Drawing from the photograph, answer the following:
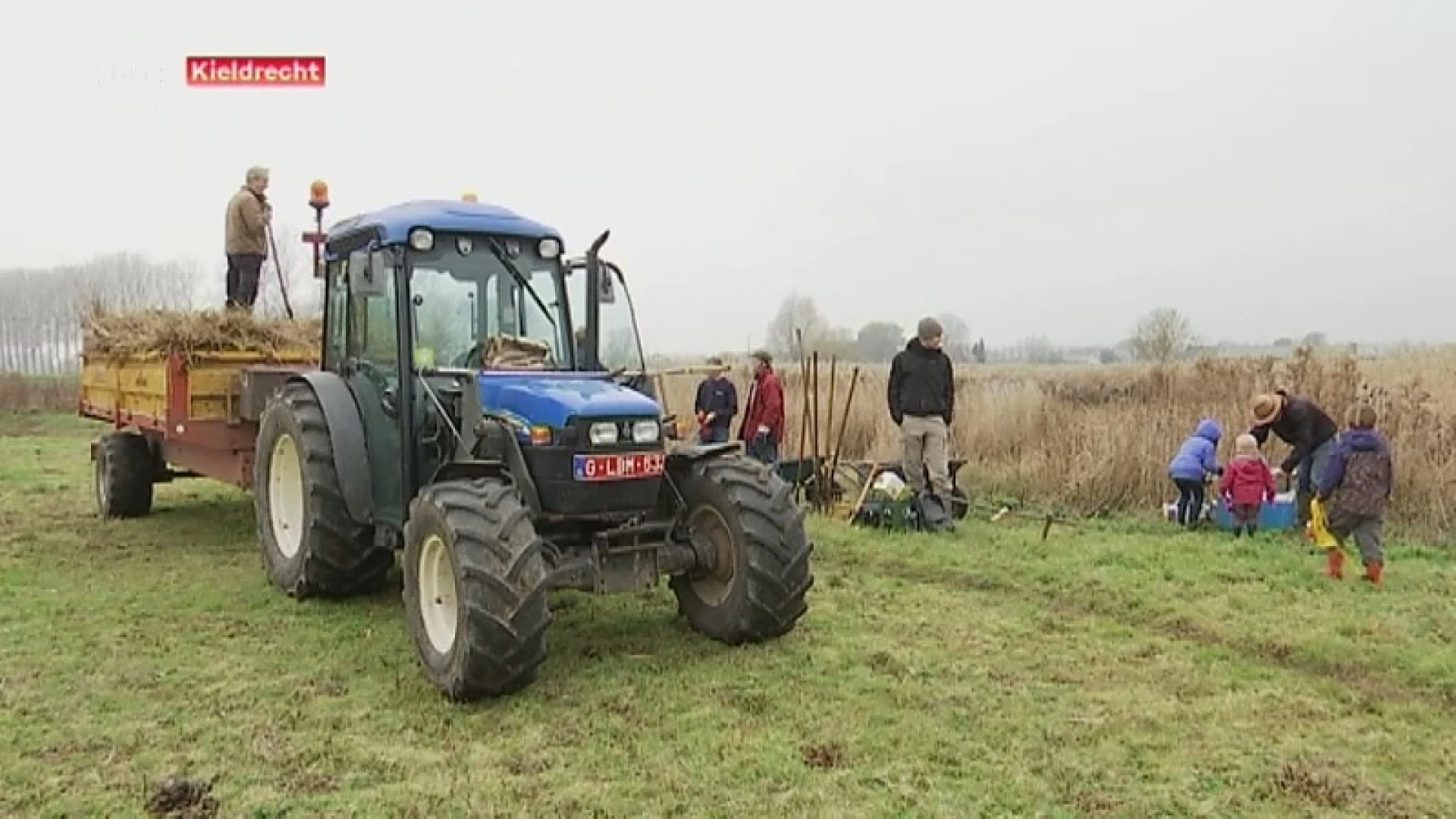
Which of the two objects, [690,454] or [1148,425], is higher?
[690,454]

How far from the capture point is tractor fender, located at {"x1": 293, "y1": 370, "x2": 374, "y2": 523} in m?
5.96

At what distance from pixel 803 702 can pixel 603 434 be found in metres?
1.49

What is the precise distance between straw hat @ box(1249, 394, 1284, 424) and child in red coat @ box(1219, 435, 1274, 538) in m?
0.24

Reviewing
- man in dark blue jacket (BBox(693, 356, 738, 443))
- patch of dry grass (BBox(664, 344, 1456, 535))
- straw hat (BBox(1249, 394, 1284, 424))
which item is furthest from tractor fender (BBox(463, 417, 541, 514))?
straw hat (BBox(1249, 394, 1284, 424))

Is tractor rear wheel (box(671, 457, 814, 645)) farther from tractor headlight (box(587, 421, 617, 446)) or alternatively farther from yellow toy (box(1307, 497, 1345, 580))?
yellow toy (box(1307, 497, 1345, 580))

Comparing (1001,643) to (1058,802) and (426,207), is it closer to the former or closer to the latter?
(1058,802)

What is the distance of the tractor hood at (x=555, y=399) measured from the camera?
17.0 ft

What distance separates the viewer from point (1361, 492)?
707cm

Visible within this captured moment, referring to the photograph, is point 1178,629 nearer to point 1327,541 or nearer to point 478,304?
point 1327,541

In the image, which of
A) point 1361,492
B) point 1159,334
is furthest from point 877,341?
point 1361,492

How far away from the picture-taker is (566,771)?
405 cm

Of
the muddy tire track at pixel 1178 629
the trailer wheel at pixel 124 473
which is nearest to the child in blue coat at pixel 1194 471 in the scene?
the muddy tire track at pixel 1178 629

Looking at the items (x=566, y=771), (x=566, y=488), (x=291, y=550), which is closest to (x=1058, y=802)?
(x=566, y=771)

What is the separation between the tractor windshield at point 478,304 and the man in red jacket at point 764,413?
187 inches
